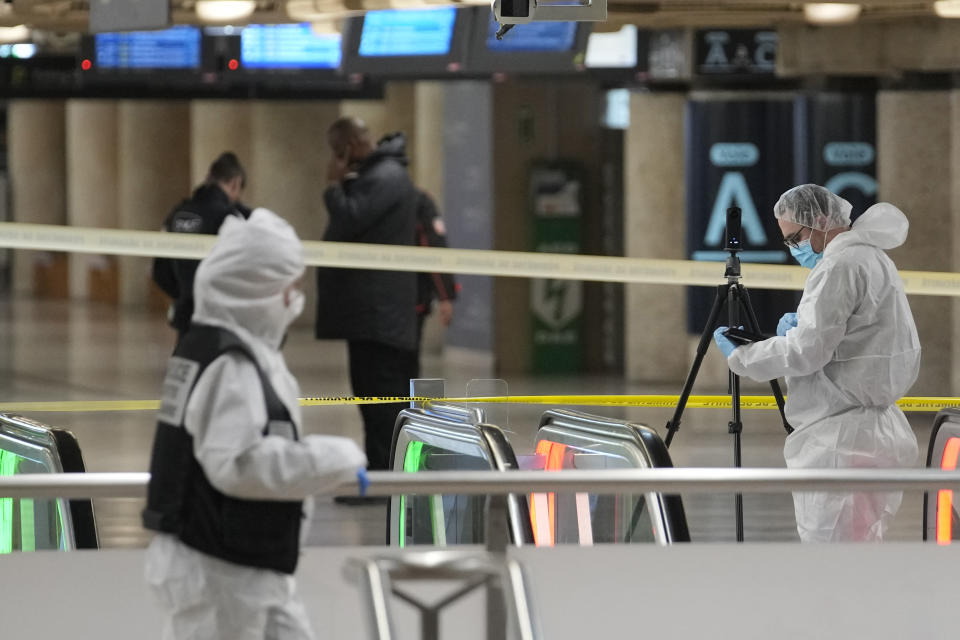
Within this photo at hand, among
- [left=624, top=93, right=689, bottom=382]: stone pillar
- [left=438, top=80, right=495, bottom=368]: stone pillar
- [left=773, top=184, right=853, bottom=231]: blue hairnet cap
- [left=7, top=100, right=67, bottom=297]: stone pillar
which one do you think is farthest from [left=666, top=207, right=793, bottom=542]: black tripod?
[left=7, top=100, right=67, bottom=297]: stone pillar

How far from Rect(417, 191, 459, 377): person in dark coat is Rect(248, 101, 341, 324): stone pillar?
11.7 m

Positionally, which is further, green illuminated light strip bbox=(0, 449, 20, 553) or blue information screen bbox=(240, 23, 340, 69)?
blue information screen bbox=(240, 23, 340, 69)

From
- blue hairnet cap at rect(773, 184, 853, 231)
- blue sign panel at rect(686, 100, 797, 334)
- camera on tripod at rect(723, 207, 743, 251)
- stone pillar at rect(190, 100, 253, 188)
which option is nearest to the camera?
blue hairnet cap at rect(773, 184, 853, 231)

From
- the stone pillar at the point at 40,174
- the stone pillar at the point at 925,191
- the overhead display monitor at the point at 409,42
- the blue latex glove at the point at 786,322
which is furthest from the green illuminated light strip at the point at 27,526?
the stone pillar at the point at 40,174

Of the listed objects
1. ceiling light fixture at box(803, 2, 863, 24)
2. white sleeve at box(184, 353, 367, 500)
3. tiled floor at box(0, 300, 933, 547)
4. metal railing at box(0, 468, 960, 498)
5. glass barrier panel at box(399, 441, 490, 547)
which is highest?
ceiling light fixture at box(803, 2, 863, 24)

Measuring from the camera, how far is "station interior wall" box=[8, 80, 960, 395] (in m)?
11.0

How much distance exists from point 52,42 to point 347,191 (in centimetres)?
790

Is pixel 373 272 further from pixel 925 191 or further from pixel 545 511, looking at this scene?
pixel 925 191

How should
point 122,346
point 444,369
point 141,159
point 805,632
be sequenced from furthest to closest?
point 141,159
point 122,346
point 444,369
point 805,632

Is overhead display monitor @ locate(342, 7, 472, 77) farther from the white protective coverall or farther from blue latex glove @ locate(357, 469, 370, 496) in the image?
blue latex glove @ locate(357, 469, 370, 496)

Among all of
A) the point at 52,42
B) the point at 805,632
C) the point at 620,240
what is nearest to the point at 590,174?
the point at 620,240

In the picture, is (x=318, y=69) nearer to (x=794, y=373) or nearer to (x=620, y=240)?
(x=620, y=240)

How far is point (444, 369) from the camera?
47.4ft

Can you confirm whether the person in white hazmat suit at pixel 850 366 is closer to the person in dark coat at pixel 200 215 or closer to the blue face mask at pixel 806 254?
the blue face mask at pixel 806 254
